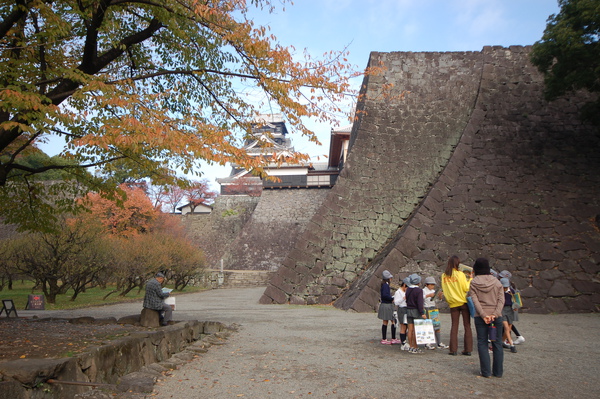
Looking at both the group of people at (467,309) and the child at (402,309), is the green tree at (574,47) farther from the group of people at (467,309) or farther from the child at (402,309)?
the child at (402,309)

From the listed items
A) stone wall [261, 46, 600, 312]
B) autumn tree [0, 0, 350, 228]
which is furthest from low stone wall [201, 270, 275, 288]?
autumn tree [0, 0, 350, 228]

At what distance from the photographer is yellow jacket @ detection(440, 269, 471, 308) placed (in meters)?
6.28

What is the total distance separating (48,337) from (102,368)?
1874 millimetres

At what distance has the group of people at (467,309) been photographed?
5129 mm

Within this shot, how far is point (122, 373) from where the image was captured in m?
4.93

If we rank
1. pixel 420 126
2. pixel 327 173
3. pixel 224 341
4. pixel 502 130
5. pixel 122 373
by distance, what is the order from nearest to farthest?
1. pixel 122 373
2. pixel 224 341
3. pixel 502 130
4. pixel 420 126
5. pixel 327 173

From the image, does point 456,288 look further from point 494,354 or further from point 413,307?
point 494,354

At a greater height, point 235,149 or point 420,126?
point 420,126

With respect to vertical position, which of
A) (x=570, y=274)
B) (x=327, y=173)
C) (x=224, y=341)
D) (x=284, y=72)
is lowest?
(x=224, y=341)

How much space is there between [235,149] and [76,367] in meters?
3.73

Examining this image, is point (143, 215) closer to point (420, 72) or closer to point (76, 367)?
point (420, 72)

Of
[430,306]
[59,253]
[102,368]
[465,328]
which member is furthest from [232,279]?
[102,368]

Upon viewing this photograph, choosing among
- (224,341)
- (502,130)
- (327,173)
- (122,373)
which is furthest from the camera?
(327,173)

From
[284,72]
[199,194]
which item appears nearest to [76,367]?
[284,72]
